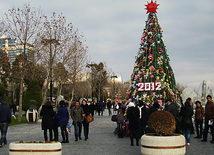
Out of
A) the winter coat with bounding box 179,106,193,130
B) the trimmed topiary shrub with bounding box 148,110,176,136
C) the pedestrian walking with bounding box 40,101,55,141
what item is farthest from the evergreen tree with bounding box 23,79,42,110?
the trimmed topiary shrub with bounding box 148,110,176,136

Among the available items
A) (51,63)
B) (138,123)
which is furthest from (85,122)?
(51,63)

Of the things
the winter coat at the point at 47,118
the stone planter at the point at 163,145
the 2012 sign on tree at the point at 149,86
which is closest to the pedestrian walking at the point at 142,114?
the 2012 sign on tree at the point at 149,86

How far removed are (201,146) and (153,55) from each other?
4.98 metres

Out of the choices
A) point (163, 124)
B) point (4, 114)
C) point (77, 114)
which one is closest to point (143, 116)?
point (77, 114)

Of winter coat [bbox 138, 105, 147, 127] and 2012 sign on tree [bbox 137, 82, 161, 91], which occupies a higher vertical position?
2012 sign on tree [bbox 137, 82, 161, 91]

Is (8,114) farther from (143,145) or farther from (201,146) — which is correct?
(201,146)

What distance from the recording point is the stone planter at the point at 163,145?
7.74 metres

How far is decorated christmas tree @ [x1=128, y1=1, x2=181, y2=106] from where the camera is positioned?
1377 cm

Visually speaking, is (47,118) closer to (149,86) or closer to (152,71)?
(149,86)

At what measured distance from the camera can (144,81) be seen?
14.0 m

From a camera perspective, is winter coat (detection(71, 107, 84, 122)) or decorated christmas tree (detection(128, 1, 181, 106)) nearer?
winter coat (detection(71, 107, 84, 122))

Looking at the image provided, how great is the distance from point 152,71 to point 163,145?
21.5ft

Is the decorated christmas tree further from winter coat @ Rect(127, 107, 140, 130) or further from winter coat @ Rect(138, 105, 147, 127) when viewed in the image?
winter coat @ Rect(127, 107, 140, 130)

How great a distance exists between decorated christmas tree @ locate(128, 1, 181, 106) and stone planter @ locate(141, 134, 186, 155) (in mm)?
5669
